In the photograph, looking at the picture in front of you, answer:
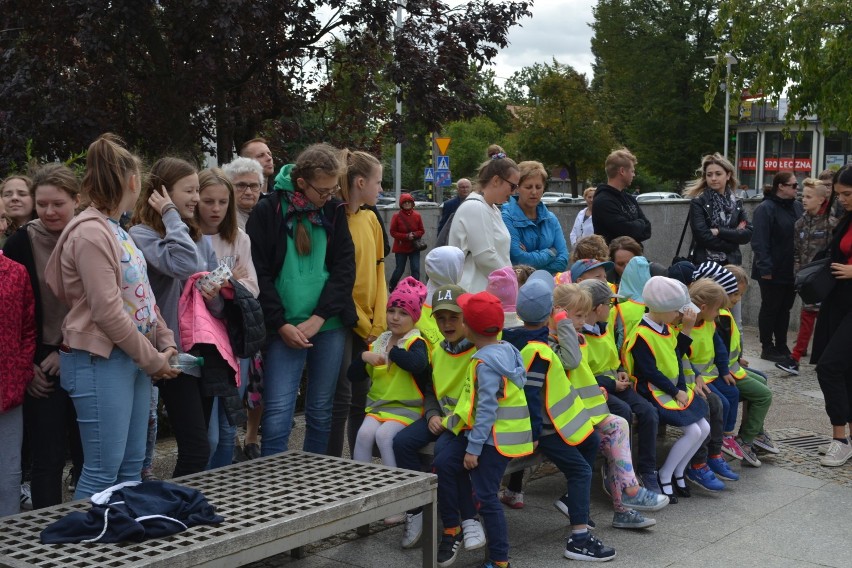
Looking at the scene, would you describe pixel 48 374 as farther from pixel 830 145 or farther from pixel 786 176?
pixel 830 145

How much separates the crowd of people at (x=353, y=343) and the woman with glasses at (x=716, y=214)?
1.75m

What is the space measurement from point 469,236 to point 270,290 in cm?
142

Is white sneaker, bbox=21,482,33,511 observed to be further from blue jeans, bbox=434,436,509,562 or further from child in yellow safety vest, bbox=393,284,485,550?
blue jeans, bbox=434,436,509,562

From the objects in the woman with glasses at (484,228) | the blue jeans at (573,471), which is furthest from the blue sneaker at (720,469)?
the woman with glasses at (484,228)

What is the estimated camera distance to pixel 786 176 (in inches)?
416

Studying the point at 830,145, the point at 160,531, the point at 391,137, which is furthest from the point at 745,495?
the point at 830,145

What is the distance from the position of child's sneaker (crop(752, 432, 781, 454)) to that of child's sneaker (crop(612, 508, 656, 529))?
1913 millimetres

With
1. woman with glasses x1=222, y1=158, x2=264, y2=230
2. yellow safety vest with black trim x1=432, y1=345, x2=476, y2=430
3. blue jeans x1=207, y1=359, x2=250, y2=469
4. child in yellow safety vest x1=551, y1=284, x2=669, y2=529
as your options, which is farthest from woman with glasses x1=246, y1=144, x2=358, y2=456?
child in yellow safety vest x1=551, y1=284, x2=669, y2=529

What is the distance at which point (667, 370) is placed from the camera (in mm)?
6113

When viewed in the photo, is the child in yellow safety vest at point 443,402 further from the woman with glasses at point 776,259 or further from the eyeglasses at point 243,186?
the woman with glasses at point 776,259

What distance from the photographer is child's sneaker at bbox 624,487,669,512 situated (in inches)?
229

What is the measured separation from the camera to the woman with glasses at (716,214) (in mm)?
8852

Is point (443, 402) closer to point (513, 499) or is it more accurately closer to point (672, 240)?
point (513, 499)

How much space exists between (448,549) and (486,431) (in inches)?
24.7
